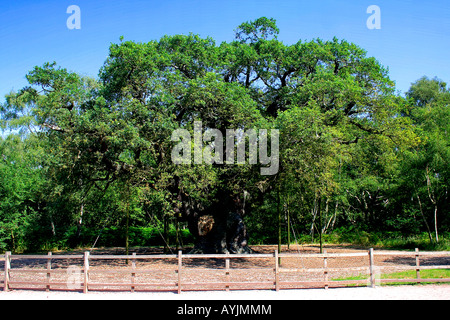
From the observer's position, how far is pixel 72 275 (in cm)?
1181

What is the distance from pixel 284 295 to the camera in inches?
384

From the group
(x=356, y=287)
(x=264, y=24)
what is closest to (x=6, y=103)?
(x=264, y=24)

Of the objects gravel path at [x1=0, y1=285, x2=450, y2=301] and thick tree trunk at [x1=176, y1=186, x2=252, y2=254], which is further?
thick tree trunk at [x1=176, y1=186, x2=252, y2=254]

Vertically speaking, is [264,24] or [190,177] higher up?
[264,24]

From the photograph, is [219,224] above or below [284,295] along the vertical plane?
above

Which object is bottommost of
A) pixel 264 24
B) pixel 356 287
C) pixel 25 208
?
pixel 356 287

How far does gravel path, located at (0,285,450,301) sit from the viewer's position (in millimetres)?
9352

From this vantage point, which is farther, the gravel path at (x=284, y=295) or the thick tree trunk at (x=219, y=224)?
the thick tree trunk at (x=219, y=224)

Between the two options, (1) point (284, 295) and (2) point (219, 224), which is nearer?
(1) point (284, 295)

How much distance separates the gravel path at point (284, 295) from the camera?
9.35 metres

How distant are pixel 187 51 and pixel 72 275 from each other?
37.9 ft

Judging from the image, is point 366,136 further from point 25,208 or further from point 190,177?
point 25,208

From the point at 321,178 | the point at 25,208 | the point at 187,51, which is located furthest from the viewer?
the point at 25,208
